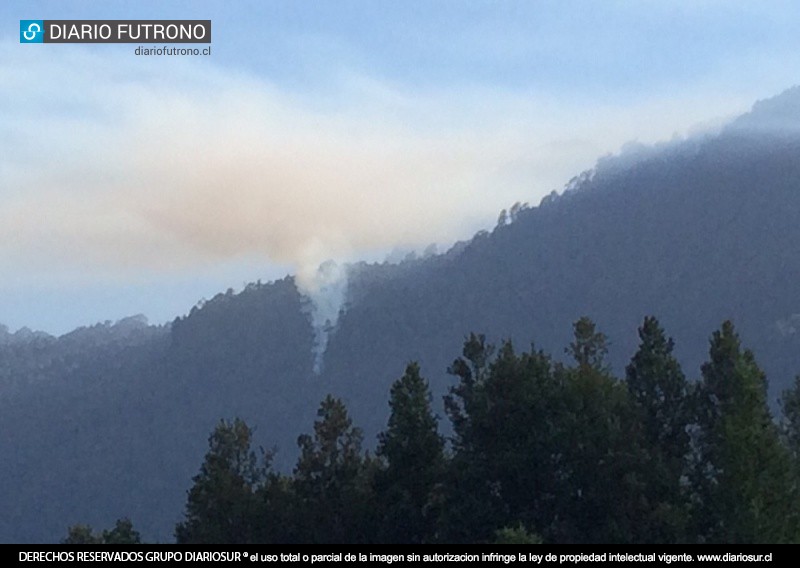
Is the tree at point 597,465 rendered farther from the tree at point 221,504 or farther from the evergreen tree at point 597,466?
the tree at point 221,504

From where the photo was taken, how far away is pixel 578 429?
2121 inches

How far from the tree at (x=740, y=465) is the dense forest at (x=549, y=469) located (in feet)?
0.19

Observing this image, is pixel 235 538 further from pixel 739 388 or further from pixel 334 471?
pixel 739 388

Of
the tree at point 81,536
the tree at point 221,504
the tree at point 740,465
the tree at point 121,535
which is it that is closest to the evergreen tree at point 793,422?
the tree at point 740,465

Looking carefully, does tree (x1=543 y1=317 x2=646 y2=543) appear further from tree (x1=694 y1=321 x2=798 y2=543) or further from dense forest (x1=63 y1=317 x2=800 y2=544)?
tree (x1=694 y1=321 x2=798 y2=543)

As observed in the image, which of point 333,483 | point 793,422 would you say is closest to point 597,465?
point 333,483

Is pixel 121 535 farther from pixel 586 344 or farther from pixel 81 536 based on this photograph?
pixel 586 344

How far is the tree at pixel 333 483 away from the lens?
194 feet

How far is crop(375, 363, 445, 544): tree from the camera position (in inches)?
2248

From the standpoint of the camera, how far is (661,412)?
5862 cm

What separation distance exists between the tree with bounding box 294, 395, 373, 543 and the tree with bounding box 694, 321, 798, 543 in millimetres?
15467
